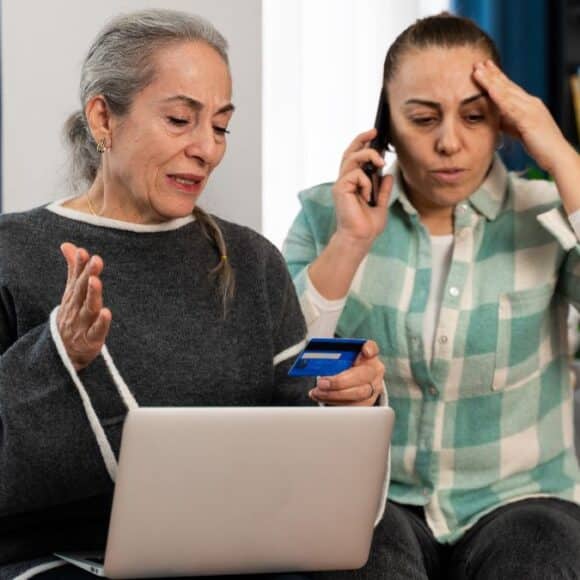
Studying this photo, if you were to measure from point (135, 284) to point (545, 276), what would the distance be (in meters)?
0.66

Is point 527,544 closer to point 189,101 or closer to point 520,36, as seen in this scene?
point 189,101

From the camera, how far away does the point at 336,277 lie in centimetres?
186

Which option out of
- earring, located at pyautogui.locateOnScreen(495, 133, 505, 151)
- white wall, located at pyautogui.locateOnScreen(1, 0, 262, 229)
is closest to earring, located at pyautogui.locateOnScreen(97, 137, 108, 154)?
white wall, located at pyautogui.locateOnScreen(1, 0, 262, 229)

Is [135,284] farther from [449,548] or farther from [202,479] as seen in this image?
[449,548]

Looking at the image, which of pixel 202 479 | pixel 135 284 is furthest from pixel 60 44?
pixel 202 479

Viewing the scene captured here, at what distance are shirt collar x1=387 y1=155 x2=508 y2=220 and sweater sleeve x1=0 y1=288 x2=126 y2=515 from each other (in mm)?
685

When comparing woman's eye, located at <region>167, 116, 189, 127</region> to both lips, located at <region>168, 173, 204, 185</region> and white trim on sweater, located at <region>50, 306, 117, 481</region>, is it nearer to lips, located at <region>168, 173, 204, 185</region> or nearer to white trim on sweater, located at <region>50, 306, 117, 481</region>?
lips, located at <region>168, 173, 204, 185</region>

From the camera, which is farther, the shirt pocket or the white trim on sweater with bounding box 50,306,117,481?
the shirt pocket

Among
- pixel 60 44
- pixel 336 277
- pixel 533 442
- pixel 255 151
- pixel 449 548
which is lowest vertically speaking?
pixel 449 548

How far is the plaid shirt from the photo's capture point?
1.86 m

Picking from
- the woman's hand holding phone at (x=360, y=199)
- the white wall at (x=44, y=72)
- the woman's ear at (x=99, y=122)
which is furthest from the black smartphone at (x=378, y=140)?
the woman's ear at (x=99, y=122)

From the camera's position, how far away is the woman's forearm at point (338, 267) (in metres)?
1.86

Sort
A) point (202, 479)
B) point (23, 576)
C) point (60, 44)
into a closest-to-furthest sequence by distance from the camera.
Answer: point (202, 479), point (23, 576), point (60, 44)

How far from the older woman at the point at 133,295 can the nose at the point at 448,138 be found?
0.31 meters
